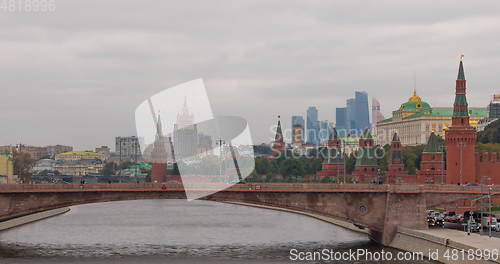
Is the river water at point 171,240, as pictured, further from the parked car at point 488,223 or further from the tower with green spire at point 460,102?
the tower with green spire at point 460,102

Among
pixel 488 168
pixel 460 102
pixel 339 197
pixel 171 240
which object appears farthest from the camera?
pixel 488 168

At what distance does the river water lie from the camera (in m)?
77.7

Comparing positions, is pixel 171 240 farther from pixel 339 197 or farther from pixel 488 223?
pixel 488 223

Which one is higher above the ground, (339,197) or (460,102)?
(460,102)

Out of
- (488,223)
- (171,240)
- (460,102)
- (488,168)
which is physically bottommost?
(171,240)

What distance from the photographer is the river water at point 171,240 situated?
7768 cm

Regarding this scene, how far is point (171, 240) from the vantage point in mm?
93750

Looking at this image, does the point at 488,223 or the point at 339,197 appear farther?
the point at 488,223

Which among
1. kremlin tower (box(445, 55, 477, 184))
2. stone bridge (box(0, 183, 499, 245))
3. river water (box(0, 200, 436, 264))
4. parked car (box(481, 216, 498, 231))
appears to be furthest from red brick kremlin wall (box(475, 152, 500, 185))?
stone bridge (box(0, 183, 499, 245))

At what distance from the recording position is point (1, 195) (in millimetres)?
82188

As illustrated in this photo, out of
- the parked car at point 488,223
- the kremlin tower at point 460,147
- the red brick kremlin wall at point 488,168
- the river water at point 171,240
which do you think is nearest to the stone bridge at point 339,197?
the river water at point 171,240

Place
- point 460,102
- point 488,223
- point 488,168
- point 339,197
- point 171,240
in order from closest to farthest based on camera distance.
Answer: point 339,197, point 488,223, point 171,240, point 460,102, point 488,168

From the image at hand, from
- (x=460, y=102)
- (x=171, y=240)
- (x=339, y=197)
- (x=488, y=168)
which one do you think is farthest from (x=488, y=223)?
(x=488, y=168)

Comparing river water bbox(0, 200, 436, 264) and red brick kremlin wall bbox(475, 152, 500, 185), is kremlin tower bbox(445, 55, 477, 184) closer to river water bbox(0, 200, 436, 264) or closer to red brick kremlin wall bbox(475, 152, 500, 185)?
red brick kremlin wall bbox(475, 152, 500, 185)
